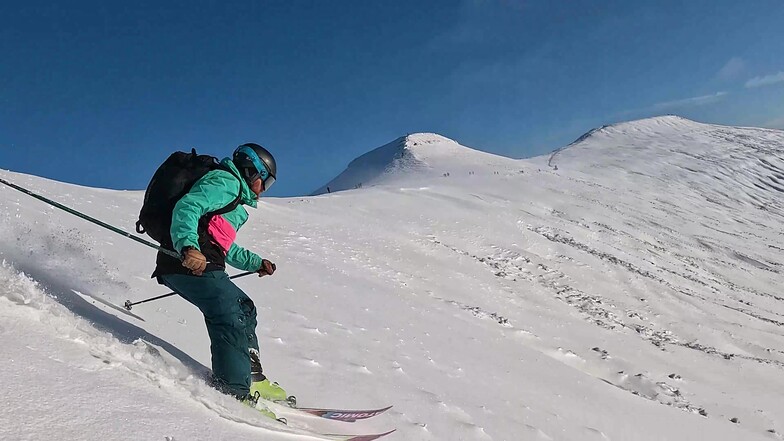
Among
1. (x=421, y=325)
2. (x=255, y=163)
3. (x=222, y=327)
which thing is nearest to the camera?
(x=222, y=327)

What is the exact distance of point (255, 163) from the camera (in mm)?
4465

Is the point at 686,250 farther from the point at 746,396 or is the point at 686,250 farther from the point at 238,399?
the point at 238,399

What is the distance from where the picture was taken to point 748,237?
38.4 metres

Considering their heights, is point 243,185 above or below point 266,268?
above

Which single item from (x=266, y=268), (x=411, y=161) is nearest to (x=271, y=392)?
(x=266, y=268)

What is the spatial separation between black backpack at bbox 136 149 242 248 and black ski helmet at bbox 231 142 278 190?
34cm

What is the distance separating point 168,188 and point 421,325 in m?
7.09

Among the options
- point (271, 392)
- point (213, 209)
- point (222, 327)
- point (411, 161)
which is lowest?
point (271, 392)

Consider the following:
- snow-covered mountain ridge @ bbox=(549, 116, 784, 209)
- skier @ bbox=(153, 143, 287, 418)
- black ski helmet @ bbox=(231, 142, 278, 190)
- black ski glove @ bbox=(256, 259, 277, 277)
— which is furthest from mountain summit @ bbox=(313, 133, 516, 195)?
skier @ bbox=(153, 143, 287, 418)

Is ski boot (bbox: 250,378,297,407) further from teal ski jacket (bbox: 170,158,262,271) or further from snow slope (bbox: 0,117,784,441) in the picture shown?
teal ski jacket (bbox: 170,158,262,271)

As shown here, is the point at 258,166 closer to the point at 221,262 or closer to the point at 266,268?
the point at 221,262

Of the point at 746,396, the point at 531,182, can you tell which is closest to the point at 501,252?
the point at 746,396

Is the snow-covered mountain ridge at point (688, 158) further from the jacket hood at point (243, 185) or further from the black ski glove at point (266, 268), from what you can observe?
the jacket hood at point (243, 185)

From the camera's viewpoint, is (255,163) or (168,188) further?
(255,163)
